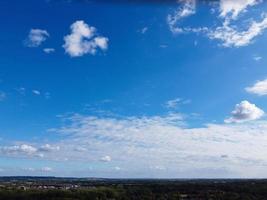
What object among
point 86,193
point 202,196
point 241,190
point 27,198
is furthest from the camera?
point 241,190

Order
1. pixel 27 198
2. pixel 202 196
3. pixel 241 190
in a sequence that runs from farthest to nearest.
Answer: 1. pixel 241 190
2. pixel 202 196
3. pixel 27 198

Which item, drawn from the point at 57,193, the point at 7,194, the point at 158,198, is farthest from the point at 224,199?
the point at 7,194

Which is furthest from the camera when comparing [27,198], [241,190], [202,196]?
[241,190]

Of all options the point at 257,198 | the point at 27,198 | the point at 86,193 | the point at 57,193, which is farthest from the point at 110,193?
the point at 257,198

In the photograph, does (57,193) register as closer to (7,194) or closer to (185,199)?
(7,194)

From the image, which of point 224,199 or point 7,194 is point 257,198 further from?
point 7,194

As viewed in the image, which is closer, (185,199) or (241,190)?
(185,199)

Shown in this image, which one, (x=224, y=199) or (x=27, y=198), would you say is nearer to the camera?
(x=27, y=198)

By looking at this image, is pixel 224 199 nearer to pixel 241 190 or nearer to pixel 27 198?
pixel 241 190

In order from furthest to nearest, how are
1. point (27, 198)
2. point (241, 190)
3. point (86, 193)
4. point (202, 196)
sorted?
point (241, 190)
point (202, 196)
point (86, 193)
point (27, 198)
